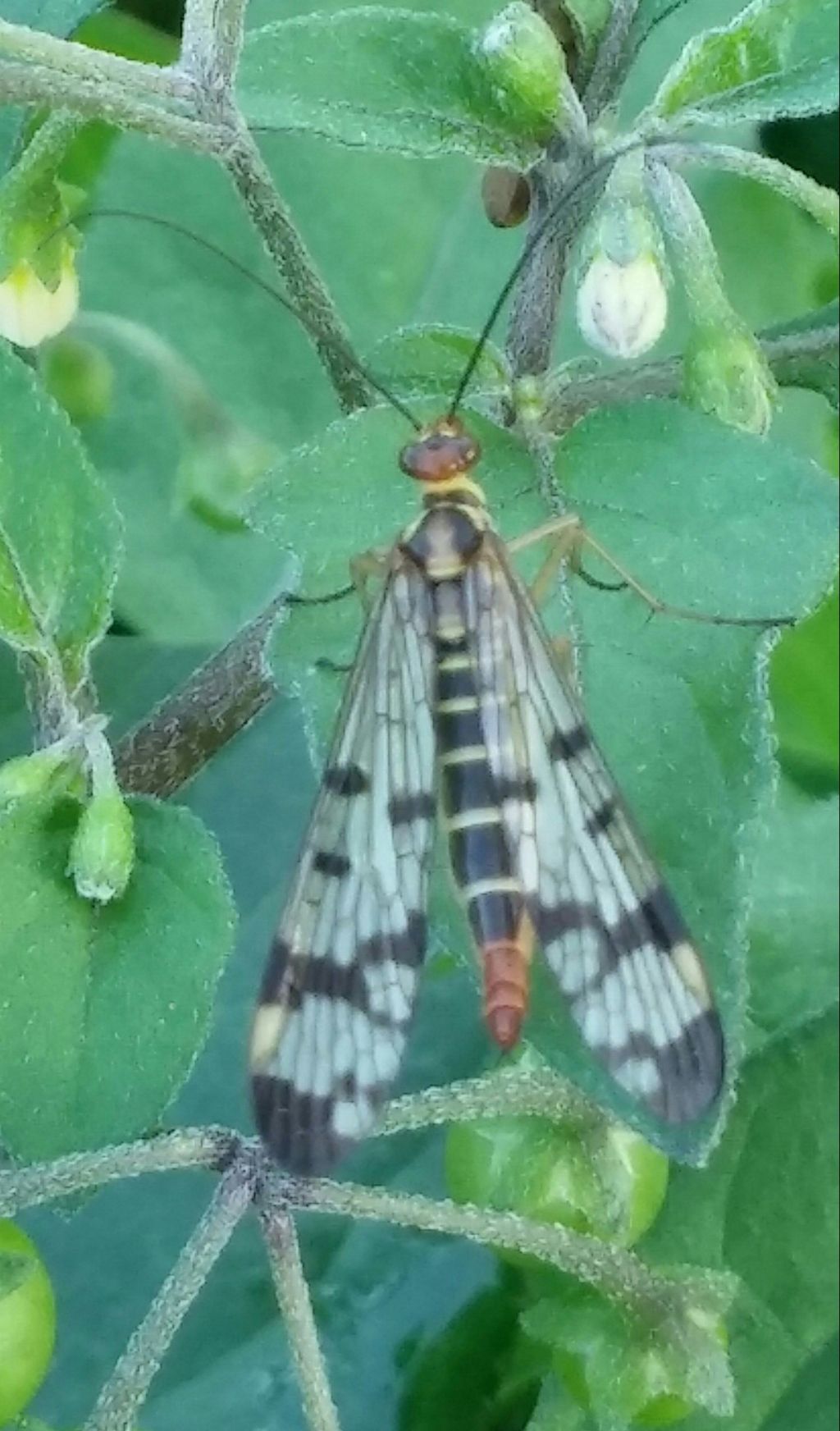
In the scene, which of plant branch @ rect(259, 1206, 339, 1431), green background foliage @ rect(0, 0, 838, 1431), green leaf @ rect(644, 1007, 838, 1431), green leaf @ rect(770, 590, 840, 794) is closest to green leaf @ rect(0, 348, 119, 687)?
green background foliage @ rect(0, 0, 838, 1431)

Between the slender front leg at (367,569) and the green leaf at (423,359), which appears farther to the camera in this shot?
the green leaf at (423,359)

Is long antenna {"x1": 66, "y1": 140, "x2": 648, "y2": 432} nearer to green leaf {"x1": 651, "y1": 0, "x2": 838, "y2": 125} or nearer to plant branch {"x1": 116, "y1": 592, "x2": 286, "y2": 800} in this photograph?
green leaf {"x1": 651, "y1": 0, "x2": 838, "y2": 125}

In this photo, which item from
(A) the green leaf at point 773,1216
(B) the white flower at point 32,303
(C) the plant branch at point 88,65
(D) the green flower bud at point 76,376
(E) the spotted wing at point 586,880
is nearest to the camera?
(C) the plant branch at point 88,65

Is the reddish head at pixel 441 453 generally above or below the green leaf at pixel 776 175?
below

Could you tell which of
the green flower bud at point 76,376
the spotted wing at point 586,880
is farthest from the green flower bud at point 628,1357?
the green flower bud at point 76,376

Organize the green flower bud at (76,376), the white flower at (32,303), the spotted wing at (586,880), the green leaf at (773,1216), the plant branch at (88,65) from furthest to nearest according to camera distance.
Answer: the green flower bud at (76,376), the green leaf at (773,1216), the white flower at (32,303), the spotted wing at (586,880), the plant branch at (88,65)

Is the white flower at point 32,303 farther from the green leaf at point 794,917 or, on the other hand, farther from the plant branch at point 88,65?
the green leaf at point 794,917

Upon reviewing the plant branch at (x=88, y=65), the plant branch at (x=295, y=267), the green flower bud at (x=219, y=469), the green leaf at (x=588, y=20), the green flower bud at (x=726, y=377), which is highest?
the green flower bud at (x=219, y=469)

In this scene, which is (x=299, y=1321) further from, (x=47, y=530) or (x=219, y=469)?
(x=219, y=469)
